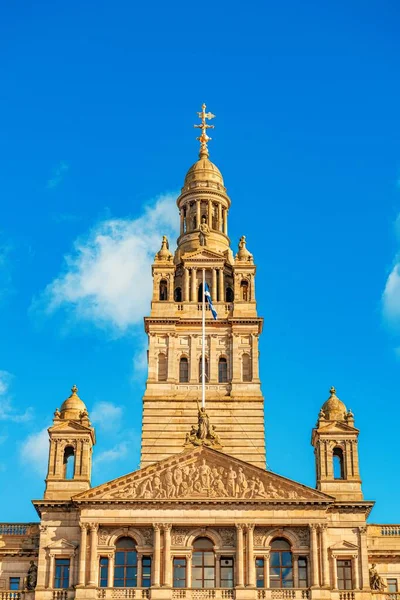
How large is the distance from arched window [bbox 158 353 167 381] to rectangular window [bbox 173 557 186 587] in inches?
632

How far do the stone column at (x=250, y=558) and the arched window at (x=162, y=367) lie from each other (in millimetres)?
15934

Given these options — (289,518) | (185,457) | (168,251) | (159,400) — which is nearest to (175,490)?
(185,457)

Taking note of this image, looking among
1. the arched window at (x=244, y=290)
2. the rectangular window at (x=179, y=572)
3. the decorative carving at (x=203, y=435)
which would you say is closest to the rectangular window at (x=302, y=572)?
the rectangular window at (x=179, y=572)

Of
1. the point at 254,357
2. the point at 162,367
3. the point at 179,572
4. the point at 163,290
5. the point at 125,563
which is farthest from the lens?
the point at 163,290

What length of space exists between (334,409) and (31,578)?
2054 centimetres

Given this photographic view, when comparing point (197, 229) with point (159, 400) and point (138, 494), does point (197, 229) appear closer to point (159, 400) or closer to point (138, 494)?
point (159, 400)

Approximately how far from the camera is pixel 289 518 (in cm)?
6812

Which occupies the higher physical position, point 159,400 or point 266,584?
point 159,400

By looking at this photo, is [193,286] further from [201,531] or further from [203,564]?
[203,564]

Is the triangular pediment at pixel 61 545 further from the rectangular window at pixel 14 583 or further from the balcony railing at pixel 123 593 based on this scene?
the rectangular window at pixel 14 583

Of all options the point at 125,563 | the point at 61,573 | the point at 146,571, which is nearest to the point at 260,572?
the point at 146,571

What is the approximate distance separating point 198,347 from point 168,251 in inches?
328

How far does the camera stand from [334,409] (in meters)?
73.6

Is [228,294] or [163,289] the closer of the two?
[163,289]
